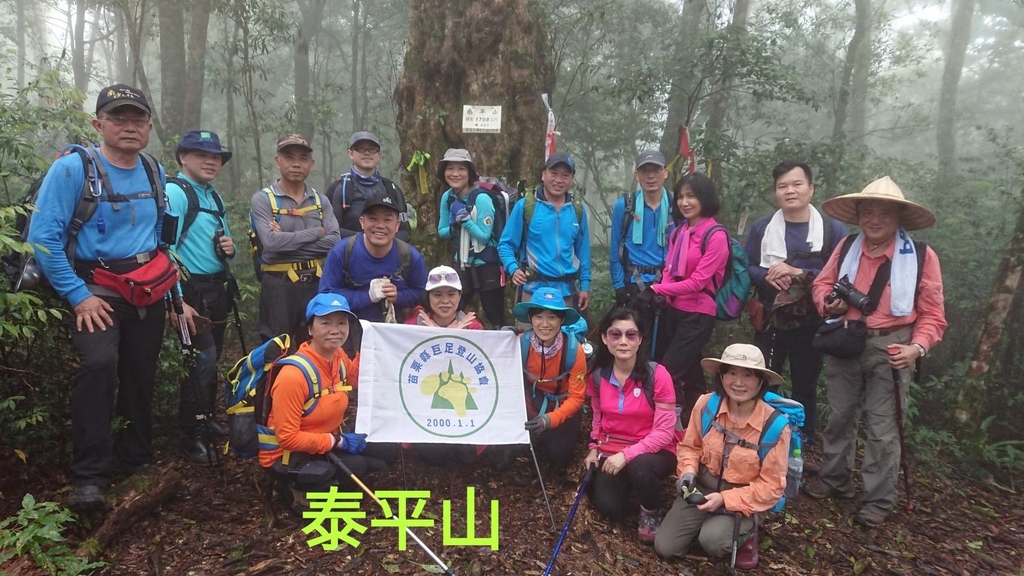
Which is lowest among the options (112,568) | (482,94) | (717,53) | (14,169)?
(112,568)

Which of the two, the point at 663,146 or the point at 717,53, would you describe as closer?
the point at 717,53

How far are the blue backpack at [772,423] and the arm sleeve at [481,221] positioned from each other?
9.09ft

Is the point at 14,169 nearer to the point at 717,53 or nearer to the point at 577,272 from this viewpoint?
the point at 577,272

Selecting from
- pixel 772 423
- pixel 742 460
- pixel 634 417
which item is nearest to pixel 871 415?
pixel 772 423

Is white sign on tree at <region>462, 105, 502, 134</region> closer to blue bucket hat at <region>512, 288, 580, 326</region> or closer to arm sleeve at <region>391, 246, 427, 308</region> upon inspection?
arm sleeve at <region>391, 246, 427, 308</region>

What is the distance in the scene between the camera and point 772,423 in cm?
395

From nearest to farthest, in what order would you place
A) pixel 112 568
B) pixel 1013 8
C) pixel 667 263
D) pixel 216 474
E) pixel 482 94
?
pixel 112 568
pixel 216 474
pixel 667 263
pixel 482 94
pixel 1013 8

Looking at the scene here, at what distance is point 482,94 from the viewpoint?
23.9 feet

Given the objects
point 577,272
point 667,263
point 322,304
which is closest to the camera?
point 322,304

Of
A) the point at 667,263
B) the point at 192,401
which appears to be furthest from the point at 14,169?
the point at 667,263

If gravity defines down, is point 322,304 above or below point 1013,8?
below

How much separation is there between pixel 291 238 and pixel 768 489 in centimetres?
431

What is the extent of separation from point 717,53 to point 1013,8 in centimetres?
3551

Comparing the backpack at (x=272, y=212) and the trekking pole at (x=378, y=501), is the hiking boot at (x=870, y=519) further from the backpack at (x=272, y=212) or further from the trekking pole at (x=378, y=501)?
the backpack at (x=272, y=212)
